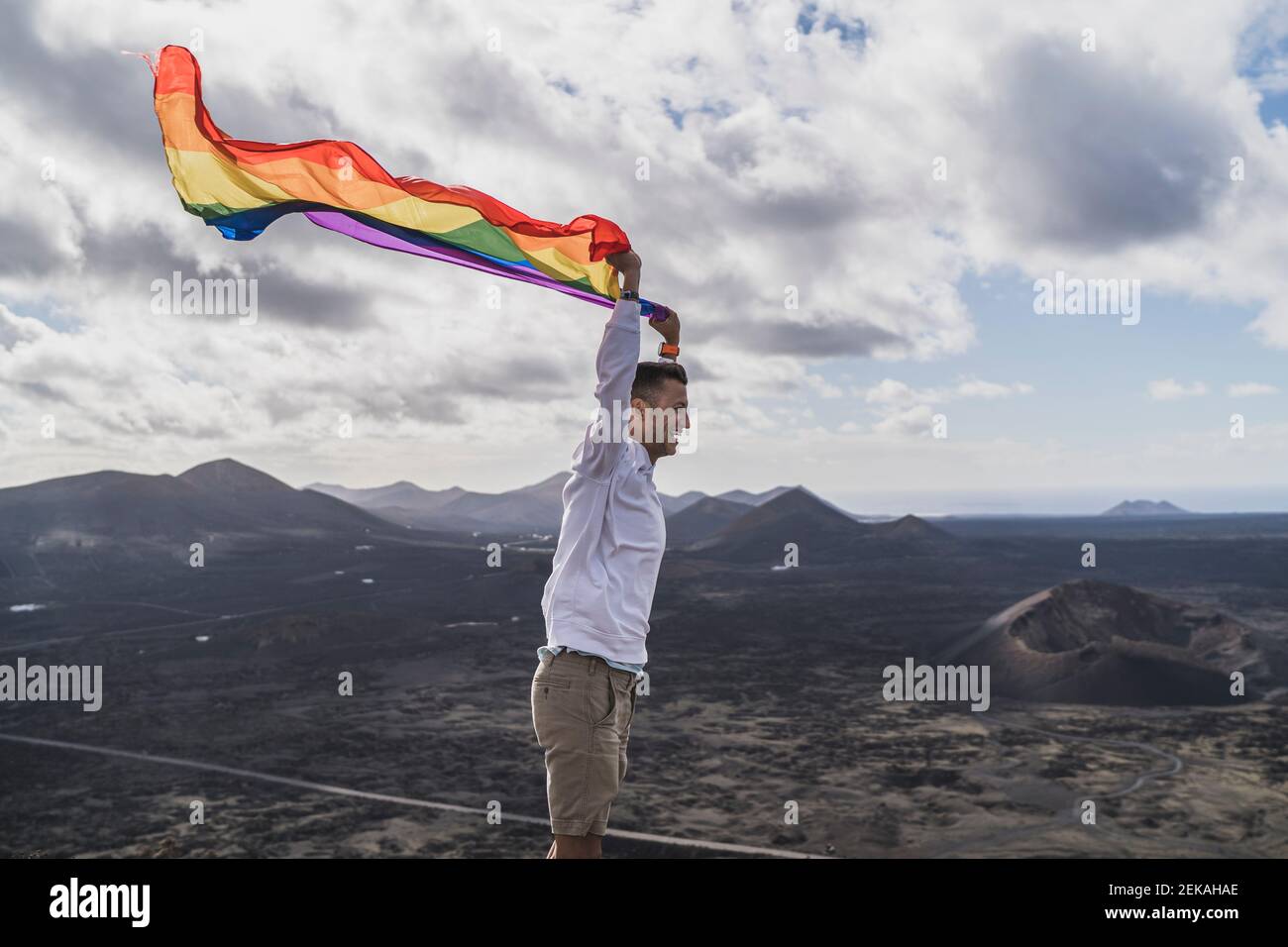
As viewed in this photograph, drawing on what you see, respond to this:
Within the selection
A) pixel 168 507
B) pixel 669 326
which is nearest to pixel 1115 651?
pixel 669 326

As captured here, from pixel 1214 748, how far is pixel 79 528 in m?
62.2

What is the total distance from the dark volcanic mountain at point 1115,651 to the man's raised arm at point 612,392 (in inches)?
804

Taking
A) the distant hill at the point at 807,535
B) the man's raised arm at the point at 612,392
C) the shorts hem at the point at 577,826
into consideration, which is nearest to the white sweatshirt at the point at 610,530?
the man's raised arm at the point at 612,392

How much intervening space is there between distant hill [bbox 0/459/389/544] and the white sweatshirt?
203ft

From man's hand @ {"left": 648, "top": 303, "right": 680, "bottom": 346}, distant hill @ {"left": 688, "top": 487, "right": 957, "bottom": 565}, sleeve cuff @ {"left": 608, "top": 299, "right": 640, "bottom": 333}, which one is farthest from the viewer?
distant hill @ {"left": 688, "top": 487, "right": 957, "bottom": 565}

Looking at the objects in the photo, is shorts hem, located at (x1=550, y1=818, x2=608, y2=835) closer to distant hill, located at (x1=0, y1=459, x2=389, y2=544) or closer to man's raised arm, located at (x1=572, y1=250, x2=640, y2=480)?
man's raised arm, located at (x1=572, y1=250, x2=640, y2=480)

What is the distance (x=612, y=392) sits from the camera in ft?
9.73

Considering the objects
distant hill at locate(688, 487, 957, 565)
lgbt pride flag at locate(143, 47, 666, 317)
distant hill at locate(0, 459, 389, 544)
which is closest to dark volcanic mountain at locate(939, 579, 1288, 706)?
lgbt pride flag at locate(143, 47, 666, 317)

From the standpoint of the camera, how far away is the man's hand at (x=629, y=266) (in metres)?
3.09

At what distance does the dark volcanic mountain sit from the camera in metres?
20.8

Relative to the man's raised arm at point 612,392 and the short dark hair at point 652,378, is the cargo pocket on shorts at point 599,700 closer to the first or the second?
the man's raised arm at point 612,392

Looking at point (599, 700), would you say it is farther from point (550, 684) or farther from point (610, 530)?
point (610, 530)
